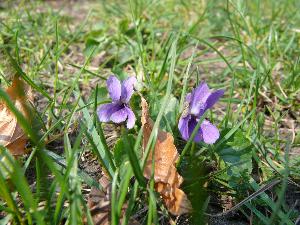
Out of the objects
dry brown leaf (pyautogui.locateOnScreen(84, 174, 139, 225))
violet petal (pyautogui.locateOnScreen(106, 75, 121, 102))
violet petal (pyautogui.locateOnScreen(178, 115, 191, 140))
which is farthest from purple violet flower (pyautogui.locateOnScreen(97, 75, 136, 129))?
dry brown leaf (pyautogui.locateOnScreen(84, 174, 139, 225))

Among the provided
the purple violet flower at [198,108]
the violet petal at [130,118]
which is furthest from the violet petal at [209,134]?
the violet petal at [130,118]

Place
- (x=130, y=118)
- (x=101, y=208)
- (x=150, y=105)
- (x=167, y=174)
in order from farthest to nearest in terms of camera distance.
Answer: (x=150, y=105), (x=130, y=118), (x=167, y=174), (x=101, y=208)

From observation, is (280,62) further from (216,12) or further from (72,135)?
(72,135)

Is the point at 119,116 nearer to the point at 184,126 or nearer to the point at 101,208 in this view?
the point at 184,126

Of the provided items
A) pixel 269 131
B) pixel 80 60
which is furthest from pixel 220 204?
pixel 80 60

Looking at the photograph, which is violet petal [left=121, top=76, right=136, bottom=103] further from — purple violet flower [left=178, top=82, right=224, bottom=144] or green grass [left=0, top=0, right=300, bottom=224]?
purple violet flower [left=178, top=82, right=224, bottom=144]

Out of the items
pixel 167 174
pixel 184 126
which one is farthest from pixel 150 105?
pixel 167 174
